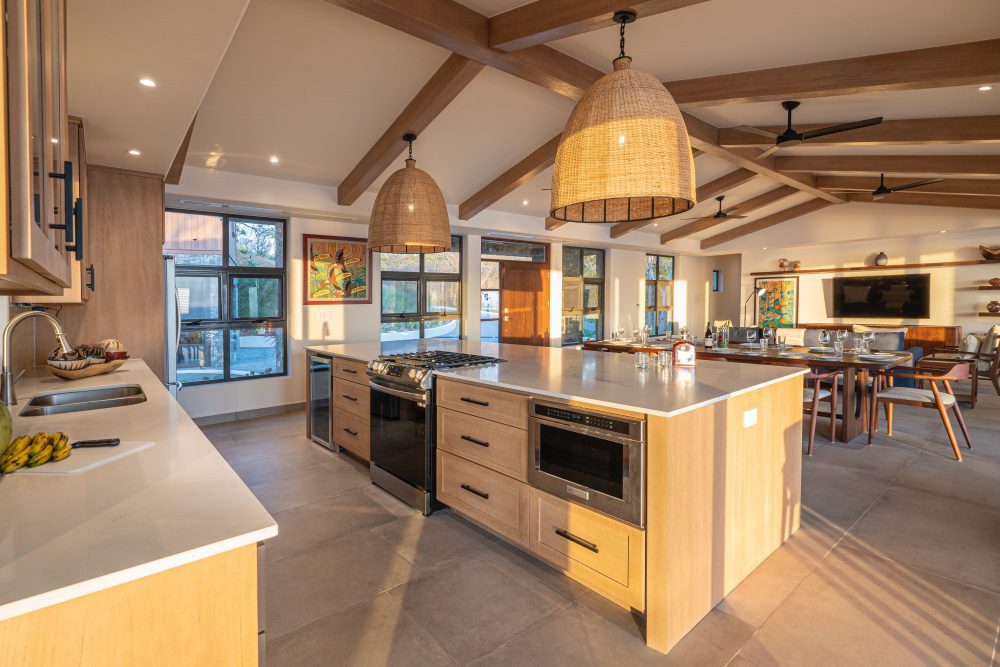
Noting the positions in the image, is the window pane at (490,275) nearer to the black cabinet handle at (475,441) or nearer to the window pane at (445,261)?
the window pane at (445,261)

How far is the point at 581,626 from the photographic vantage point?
2.03 m

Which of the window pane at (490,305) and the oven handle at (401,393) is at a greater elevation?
the window pane at (490,305)

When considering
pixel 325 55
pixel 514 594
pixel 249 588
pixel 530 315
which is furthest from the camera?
pixel 530 315

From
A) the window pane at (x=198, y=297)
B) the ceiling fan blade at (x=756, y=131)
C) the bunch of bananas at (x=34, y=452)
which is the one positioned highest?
the ceiling fan blade at (x=756, y=131)

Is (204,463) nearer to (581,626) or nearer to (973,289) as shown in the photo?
(581,626)

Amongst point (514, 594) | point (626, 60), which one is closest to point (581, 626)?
point (514, 594)

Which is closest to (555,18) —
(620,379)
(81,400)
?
(620,379)

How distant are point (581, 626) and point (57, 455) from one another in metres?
1.84

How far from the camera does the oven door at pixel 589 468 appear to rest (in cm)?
194

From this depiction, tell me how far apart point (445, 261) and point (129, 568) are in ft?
22.0

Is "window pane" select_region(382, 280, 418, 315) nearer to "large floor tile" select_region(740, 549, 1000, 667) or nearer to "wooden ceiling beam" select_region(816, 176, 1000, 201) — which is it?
"large floor tile" select_region(740, 549, 1000, 667)

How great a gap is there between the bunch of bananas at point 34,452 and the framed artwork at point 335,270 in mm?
4760

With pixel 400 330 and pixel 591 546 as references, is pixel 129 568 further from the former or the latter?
pixel 400 330

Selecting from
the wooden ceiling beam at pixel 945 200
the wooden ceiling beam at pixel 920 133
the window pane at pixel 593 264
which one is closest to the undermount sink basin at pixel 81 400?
the wooden ceiling beam at pixel 920 133
